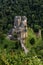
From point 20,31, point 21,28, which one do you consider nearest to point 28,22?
point 21,28

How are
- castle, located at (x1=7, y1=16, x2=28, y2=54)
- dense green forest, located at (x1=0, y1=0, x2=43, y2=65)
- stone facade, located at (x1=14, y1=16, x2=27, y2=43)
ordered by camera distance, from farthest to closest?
stone facade, located at (x1=14, y1=16, x2=27, y2=43), castle, located at (x1=7, y1=16, x2=28, y2=54), dense green forest, located at (x1=0, y1=0, x2=43, y2=65)

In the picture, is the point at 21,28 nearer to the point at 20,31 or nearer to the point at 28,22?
the point at 20,31

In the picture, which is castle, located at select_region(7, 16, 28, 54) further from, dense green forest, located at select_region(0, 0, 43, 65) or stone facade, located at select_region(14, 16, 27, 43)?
dense green forest, located at select_region(0, 0, 43, 65)

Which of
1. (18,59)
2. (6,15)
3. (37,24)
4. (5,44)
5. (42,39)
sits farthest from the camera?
(6,15)

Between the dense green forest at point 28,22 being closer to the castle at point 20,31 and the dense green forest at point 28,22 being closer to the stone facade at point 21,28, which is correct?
the castle at point 20,31

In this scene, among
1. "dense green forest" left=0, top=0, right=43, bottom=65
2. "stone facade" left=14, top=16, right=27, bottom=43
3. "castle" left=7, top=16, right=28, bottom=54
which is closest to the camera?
"dense green forest" left=0, top=0, right=43, bottom=65

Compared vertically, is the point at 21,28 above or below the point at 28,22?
above

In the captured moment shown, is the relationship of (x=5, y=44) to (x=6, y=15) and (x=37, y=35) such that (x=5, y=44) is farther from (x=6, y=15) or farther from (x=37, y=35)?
(x=6, y=15)

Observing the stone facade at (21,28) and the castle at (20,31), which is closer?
the castle at (20,31)

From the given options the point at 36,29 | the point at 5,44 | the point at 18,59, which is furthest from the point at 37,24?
the point at 18,59

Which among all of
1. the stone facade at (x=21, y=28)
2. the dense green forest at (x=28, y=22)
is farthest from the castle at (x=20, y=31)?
the dense green forest at (x=28, y=22)

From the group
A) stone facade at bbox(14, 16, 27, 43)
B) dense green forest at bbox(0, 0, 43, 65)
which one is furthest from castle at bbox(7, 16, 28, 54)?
dense green forest at bbox(0, 0, 43, 65)
